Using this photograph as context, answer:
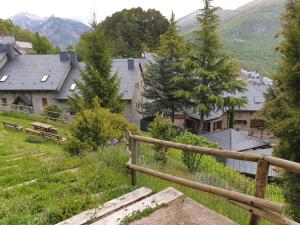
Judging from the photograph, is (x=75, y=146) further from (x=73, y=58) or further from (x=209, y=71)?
(x=73, y=58)

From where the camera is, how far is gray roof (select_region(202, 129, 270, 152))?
933 inches

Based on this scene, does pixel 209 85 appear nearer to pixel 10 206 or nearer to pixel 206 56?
pixel 206 56

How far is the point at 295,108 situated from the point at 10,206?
755 centimetres

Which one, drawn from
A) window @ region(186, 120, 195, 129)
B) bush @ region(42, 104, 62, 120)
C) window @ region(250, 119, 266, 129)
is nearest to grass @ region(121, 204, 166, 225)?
bush @ region(42, 104, 62, 120)

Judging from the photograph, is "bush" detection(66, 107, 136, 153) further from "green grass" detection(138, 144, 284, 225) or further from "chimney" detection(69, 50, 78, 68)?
"chimney" detection(69, 50, 78, 68)

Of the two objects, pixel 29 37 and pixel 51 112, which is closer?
pixel 51 112

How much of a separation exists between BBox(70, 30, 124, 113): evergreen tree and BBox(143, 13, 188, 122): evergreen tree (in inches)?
241

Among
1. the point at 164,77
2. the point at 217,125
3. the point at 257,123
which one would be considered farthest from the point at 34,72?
the point at 257,123

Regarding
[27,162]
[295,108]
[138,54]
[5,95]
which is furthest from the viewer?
[138,54]

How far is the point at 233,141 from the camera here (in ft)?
79.4

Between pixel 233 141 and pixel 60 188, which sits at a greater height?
pixel 60 188

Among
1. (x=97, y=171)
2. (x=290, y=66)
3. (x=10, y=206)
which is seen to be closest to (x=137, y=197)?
(x=97, y=171)

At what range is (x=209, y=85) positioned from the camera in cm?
2619

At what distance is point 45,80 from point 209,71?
61.8 ft
